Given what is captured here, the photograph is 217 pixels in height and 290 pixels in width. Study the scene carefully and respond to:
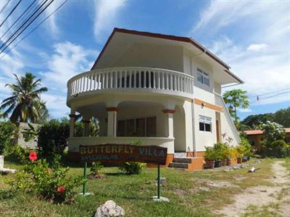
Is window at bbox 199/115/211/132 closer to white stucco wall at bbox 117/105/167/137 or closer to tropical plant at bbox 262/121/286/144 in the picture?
white stucco wall at bbox 117/105/167/137

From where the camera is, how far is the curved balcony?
1395cm

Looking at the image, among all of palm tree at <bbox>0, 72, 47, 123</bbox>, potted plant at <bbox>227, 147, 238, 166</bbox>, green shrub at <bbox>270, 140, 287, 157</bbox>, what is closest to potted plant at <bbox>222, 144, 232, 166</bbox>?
potted plant at <bbox>227, 147, 238, 166</bbox>

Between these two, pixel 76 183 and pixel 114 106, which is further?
pixel 114 106

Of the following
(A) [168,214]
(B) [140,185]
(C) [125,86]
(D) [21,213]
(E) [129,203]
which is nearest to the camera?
(D) [21,213]

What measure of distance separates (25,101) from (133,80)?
26798mm

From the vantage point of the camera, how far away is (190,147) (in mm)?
15844

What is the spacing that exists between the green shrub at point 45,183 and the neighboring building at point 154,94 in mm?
7684

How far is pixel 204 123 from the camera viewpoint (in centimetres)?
1783

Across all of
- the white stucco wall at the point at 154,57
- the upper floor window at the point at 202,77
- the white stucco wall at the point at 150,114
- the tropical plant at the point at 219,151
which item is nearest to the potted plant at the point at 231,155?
the tropical plant at the point at 219,151

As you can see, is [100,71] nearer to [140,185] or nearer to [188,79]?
[188,79]

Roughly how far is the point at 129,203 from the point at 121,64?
583 inches

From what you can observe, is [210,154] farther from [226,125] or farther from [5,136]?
[5,136]

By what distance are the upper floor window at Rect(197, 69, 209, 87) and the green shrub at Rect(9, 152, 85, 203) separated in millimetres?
13563

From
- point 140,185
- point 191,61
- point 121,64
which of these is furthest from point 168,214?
point 121,64
